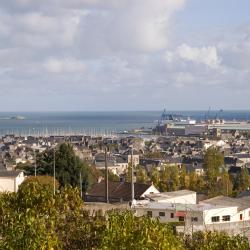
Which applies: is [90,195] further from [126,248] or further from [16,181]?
[126,248]

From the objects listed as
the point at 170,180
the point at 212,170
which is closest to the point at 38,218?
the point at 170,180

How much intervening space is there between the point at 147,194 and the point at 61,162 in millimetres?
4542

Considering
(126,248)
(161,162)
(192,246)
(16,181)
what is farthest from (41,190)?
(161,162)

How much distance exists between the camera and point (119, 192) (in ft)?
88.6

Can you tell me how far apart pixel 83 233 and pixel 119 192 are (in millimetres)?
17844

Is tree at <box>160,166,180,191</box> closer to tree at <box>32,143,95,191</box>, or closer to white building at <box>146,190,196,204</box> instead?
tree at <box>32,143,95,191</box>

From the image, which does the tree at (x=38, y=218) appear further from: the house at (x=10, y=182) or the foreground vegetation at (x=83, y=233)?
the house at (x=10, y=182)

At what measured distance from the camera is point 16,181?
25016mm

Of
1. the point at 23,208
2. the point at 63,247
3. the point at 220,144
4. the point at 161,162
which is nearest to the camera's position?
the point at 63,247

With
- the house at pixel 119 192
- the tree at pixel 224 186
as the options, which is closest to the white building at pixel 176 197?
the house at pixel 119 192

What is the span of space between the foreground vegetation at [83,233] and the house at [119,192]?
15.3 meters

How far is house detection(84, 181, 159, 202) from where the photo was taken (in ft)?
86.1

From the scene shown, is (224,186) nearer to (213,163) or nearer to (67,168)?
(213,163)

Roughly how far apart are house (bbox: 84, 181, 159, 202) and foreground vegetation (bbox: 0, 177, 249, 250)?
1530 cm
